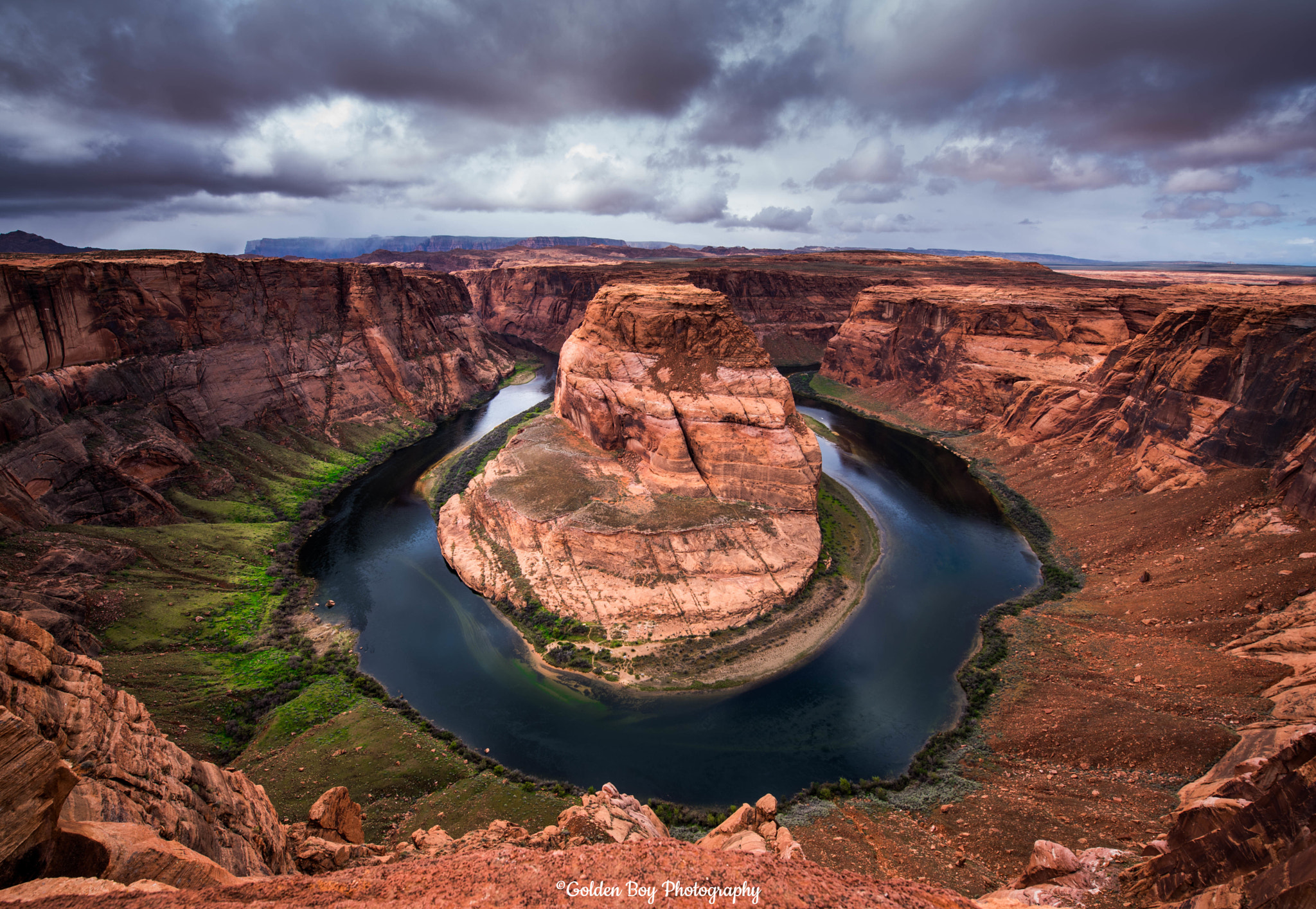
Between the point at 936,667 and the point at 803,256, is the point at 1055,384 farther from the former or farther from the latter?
the point at 803,256

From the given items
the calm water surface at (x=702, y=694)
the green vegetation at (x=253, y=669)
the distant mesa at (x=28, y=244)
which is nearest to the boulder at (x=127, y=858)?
the green vegetation at (x=253, y=669)

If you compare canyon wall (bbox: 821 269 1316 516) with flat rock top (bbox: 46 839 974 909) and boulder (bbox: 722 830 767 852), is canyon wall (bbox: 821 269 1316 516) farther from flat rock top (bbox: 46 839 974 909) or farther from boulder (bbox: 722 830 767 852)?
flat rock top (bbox: 46 839 974 909)

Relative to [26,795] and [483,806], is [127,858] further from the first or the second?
[483,806]

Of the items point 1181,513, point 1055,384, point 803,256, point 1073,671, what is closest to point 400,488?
point 1073,671

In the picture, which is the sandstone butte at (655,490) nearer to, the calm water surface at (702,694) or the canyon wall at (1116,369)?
the calm water surface at (702,694)

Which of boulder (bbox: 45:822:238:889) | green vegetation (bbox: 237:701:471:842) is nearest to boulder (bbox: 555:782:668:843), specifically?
boulder (bbox: 45:822:238:889)

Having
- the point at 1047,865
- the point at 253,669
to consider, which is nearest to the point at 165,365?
the point at 253,669
